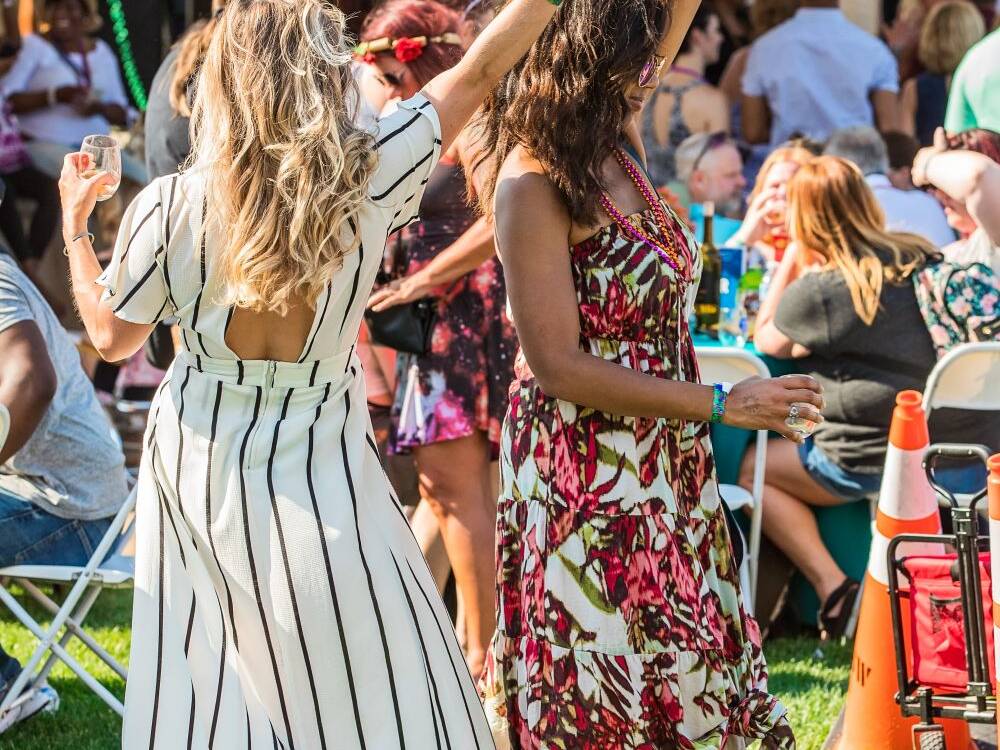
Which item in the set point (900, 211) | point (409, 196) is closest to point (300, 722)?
point (409, 196)

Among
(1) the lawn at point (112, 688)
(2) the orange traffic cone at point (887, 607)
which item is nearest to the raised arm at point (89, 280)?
(1) the lawn at point (112, 688)

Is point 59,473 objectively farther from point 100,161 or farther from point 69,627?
point 100,161

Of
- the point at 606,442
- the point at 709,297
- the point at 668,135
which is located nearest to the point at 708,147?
the point at 668,135

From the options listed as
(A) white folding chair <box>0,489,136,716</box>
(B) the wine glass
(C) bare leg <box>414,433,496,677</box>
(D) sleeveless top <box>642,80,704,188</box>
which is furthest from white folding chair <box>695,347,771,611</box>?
(D) sleeveless top <box>642,80,704,188</box>

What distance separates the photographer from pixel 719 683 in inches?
97.3

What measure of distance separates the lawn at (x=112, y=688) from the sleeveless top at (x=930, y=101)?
4.10 metres

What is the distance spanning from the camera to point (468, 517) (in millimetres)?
3889

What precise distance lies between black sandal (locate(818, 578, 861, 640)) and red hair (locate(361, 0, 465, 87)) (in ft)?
6.72

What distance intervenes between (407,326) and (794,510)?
1512 mm

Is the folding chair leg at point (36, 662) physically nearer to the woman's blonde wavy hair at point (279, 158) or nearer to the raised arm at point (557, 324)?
the woman's blonde wavy hair at point (279, 158)

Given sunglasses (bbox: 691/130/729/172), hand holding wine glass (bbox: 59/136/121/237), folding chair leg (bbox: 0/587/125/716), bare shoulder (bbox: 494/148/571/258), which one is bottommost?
folding chair leg (bbox: 0/587/125/716)

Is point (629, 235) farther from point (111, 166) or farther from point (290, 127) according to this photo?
point (111, 166)

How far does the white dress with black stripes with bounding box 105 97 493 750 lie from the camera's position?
2311 millimetres

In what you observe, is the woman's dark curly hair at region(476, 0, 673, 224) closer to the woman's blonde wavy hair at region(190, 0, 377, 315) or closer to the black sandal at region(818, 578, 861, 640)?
the woman's blonde wavy hair at region(190, 0, 377, 315)
